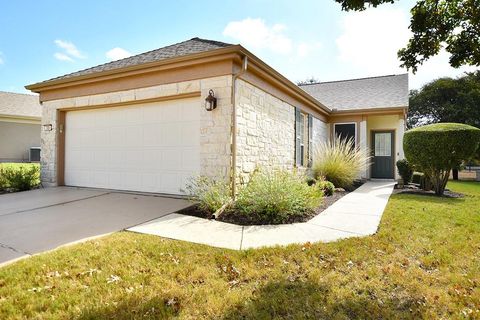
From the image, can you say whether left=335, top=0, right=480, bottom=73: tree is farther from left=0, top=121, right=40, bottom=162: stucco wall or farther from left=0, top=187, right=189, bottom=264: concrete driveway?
left=0, top=121, right=40, bottom=162: stucco wall

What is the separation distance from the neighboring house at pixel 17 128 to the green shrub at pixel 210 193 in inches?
557

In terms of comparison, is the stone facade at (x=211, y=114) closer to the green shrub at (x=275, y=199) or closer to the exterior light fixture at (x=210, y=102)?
the exterior light fixture at (x=210, y=102)

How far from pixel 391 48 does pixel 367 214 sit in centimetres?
288

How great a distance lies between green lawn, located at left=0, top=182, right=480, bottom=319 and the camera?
2.21 m

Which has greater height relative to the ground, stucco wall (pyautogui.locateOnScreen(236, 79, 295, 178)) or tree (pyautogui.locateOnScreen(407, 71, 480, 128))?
tree (pyautogui.locateOnScreen(407, 71, 480, 128))

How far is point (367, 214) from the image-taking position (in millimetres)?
5270

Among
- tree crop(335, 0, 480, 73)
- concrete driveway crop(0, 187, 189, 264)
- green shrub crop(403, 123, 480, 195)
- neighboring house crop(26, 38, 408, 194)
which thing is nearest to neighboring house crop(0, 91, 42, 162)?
neighboring house crop(26, 38, 408, 194)

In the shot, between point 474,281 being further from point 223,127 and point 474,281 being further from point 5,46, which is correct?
point 5,46

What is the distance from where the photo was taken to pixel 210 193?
5215mm

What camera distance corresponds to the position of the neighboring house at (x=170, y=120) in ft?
18.5

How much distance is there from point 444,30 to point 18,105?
19.4 m

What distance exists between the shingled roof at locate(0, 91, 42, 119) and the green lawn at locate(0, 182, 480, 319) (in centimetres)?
1555

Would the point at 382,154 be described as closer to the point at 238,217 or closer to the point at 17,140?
the point at 238,217

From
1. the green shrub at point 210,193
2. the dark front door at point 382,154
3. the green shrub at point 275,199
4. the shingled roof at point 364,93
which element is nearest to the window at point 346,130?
the shingled roof at point 364,93
